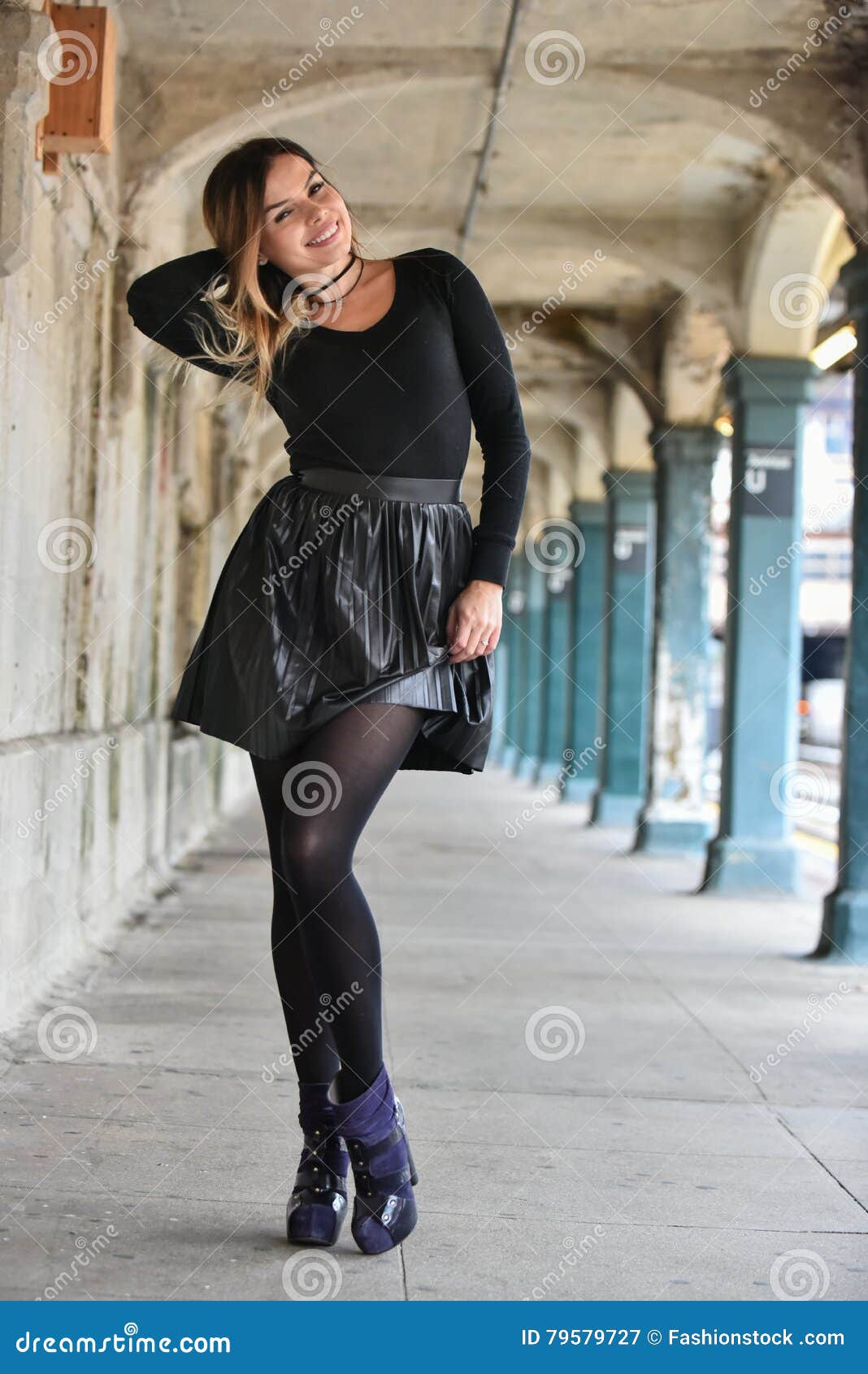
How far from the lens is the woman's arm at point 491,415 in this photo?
2.79m

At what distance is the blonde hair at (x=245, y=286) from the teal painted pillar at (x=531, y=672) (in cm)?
2092

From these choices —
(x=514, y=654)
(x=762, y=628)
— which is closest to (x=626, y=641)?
(x=762, y=628)

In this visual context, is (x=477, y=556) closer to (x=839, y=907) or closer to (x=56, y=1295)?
(x=56, y=1295)

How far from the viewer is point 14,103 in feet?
13.9

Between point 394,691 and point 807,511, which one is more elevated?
point 807,511

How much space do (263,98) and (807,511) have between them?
123 ft

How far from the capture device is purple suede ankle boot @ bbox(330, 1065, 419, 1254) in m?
2.64
